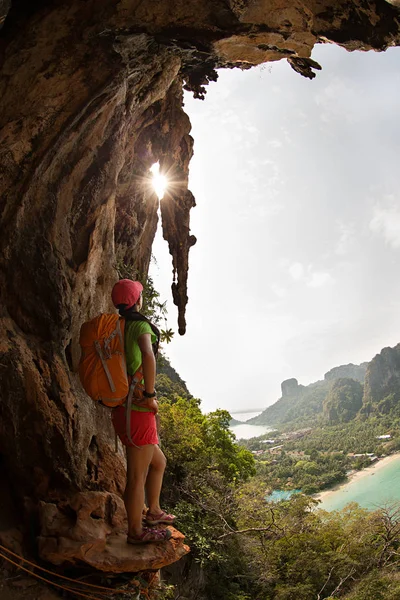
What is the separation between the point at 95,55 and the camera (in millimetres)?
4609

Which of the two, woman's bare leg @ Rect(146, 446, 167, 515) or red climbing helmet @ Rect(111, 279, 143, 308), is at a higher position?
red climbing helmet @ Rect(111, 279, 143, 308)

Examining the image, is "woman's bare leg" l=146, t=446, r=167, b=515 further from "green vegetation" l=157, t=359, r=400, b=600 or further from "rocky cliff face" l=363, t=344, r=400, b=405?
"rocky cliff face" l=363, t=344, r=400, b=405

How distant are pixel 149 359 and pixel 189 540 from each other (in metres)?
10.4

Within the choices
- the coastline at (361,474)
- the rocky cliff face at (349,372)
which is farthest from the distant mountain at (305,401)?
the coastline at (361,474)

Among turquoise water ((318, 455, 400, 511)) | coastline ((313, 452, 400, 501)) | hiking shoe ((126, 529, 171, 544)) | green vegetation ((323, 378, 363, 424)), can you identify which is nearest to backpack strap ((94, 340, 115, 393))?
hiking shoe ((126, 529, 171, 544))

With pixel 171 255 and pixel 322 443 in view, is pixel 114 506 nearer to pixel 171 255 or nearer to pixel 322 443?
pixel 171 255

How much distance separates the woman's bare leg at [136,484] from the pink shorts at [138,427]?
Answer: 7cm

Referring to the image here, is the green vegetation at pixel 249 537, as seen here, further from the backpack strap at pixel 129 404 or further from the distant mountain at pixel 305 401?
the distant mountain at pixel 305 401

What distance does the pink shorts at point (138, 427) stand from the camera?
319cm

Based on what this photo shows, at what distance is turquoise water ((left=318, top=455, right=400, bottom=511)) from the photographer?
40.0 meters

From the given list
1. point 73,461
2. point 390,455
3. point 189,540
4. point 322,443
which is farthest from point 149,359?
point 322,443

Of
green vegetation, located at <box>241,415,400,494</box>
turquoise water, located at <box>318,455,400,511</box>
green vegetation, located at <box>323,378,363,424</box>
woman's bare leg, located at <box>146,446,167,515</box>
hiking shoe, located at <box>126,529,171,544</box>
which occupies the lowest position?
turquoise water, located at <box>318,455,400,511</box>

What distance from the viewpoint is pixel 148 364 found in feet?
10.5

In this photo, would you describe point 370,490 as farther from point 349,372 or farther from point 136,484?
point 349,372
